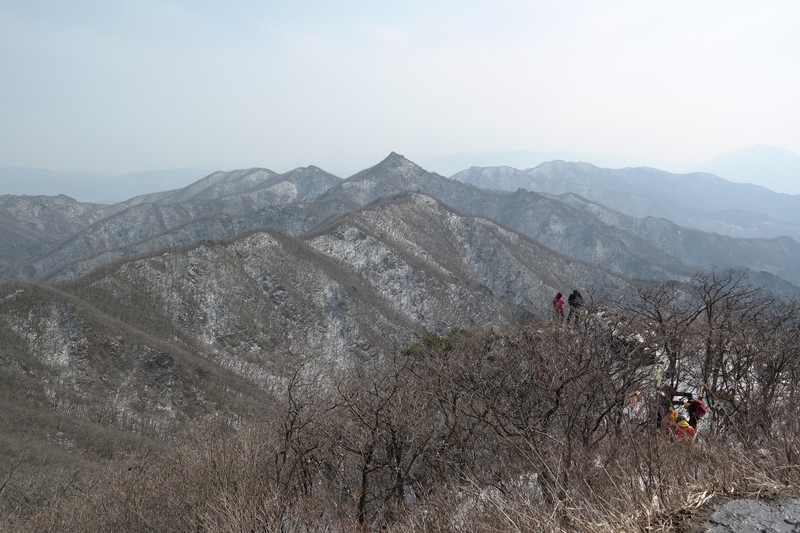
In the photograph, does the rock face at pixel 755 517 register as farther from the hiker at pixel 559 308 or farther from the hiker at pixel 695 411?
the hiker at pixel 559 308

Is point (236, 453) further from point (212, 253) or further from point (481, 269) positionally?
point (481, 269)

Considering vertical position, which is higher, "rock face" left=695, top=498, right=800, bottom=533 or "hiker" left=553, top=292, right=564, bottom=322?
"rock face" left=695, top=498, right=800, bottom=533

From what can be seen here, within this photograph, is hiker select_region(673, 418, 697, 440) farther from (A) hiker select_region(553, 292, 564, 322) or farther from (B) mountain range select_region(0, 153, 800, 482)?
(A) hiker select_region(553, 292, 564, 322)

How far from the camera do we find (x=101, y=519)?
603 inches

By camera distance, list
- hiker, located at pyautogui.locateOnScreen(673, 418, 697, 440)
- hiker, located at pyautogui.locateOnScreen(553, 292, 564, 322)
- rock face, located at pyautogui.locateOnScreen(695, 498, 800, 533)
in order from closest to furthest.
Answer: rock face, located at pyautogui.locateOnScreen(695, 498, 800, 533)
hiker, located at pyautogui.locateOnScreen(673, 418, 697, 440)
hiker, located at pyautogui.locateOnScreen(553, 292, 564, 322)

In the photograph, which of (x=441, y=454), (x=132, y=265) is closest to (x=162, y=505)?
(x=441, y=454)

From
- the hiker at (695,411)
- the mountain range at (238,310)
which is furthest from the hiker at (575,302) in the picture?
the hiker at (695,411)

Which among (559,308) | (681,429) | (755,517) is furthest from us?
(559,308)

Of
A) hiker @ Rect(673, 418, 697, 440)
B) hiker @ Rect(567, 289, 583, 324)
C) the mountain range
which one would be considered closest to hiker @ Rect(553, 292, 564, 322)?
hiker @ Rect(567, 289, 583, 324)

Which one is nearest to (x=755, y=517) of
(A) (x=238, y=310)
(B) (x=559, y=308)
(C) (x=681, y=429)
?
(C) (x=681, y=429)

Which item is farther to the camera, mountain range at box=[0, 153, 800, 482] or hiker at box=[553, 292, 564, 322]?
mountain range at box=[0, 153, 800, 482]

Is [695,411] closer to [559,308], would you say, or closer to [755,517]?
[755,517]

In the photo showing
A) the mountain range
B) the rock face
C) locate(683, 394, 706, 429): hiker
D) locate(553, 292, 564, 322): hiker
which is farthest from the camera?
the mountain range

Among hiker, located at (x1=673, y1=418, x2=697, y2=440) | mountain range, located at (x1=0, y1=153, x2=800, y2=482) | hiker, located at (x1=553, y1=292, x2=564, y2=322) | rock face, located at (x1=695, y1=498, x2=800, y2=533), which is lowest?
mountain range, located at (x1=0, y1=153, x2=800, y2=482)
